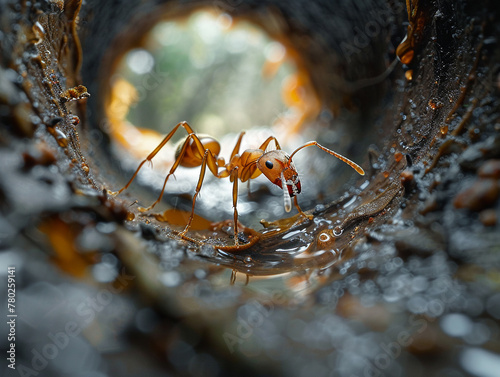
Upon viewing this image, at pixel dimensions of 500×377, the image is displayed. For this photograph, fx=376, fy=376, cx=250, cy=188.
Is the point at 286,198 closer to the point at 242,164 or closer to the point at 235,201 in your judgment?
the point at 235,201

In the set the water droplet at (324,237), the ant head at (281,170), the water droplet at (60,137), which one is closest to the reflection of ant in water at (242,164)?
the ant head at (281,170)

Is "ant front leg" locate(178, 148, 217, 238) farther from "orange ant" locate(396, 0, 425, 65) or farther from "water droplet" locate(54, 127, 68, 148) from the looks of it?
"orange ant" locate(396, 0, 425, 65)

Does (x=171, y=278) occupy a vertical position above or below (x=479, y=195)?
below

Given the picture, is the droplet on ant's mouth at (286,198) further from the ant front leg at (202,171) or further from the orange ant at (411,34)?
the orange ant at (411,34)

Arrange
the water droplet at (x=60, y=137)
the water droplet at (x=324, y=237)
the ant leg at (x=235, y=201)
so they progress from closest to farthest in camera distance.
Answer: the water droplet at (x=60, y=137), the water droplet at (x=324, y=237), the ant leg at (x=235, y=201)

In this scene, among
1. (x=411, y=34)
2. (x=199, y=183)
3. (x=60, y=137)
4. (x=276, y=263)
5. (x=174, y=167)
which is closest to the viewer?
(x=60, y=137)

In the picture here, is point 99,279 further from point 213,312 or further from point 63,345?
point 213,312

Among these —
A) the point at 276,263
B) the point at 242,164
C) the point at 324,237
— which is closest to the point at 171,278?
the point at 276,263
